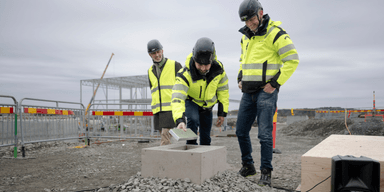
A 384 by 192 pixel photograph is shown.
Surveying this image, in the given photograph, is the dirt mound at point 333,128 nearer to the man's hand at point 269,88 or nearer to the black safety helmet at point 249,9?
the man's hand at point 269,88

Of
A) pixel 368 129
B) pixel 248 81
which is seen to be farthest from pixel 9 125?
pixel 368 129

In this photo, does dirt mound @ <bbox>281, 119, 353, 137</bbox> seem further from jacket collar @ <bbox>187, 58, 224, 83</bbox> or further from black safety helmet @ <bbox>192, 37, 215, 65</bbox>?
black safety helmet @ <bbox>192, 37, 215, 65</bbox>

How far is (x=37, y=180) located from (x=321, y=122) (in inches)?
598

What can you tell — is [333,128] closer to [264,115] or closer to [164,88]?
[164,88]

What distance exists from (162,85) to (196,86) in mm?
1079

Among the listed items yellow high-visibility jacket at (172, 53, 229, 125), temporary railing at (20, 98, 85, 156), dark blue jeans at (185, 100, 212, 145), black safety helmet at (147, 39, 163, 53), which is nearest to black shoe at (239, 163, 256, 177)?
dark blue jeans at (185, 100, 212, 145)

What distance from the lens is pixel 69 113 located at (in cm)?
872

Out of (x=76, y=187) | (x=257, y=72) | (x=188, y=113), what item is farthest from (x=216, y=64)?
(x=76, y=187)

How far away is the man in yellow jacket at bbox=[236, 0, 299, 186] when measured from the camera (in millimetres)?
3215

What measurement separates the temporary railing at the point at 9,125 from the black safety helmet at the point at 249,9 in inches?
239

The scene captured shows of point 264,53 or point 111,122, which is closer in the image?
point 264,53

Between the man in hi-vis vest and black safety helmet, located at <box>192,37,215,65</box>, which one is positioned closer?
black safety helmet, located at <box>192,37,215,65</box>

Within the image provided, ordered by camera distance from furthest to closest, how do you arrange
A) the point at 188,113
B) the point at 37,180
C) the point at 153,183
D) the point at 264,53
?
1. the point at 37,180
2. the point at 188,113
3. the point at 264,53
4. the point at 153,183

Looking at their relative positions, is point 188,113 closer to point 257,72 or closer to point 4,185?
point 257,72
